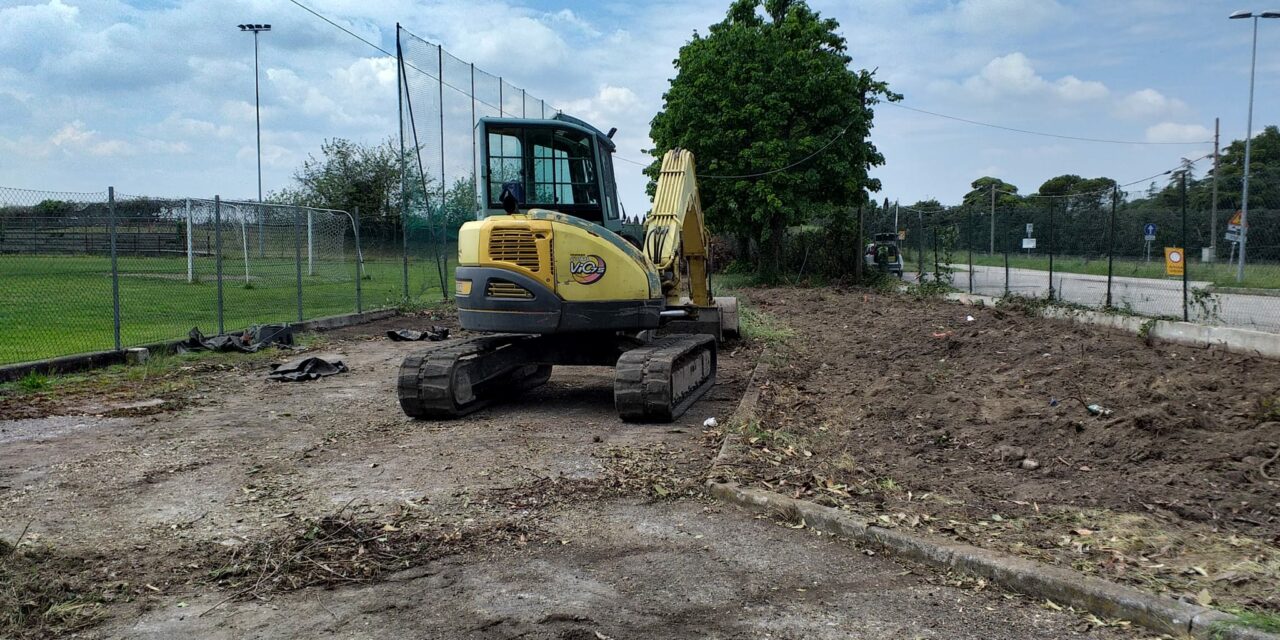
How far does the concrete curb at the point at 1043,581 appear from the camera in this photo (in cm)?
365

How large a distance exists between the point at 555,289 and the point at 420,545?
389cm

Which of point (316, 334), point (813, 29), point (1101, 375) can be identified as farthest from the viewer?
point (813, 29)

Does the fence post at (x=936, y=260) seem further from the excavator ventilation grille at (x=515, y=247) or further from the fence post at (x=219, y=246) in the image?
the excavator ventilation grille at (x=515, y=247)

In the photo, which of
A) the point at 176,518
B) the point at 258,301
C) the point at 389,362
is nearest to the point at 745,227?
the point at 258,301

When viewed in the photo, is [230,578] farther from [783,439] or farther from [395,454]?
[783,439]

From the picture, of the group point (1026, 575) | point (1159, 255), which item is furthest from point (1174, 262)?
point (1026, 575)

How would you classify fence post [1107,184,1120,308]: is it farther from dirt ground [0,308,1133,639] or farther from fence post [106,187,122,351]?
fence post [106,187,122,351]

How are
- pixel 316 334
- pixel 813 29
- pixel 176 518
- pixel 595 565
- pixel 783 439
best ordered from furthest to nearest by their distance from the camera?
pixel 813 29
pixel 316 334
pixel 783 439
pixel 176 518
pixel 595 565

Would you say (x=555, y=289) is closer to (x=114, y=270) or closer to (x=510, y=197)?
(x=510, y=197)

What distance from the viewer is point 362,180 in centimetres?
4609

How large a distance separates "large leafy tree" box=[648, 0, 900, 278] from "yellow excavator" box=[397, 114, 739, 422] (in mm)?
17950

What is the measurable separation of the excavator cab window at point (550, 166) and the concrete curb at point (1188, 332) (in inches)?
259

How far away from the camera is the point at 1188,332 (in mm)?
10750

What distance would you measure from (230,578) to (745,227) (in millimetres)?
25930
